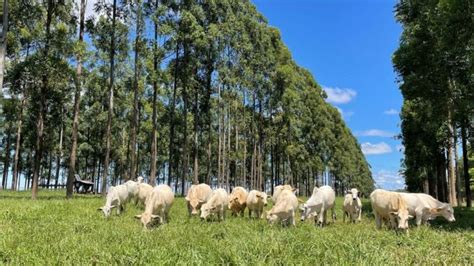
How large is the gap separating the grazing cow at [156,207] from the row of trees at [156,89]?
1168 centimetres

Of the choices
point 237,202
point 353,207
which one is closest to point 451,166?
point 353,207

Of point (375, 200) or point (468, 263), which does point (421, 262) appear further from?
point (375, 200)

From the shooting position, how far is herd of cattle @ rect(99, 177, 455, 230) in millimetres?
15141

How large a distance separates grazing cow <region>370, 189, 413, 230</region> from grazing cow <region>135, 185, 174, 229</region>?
7.29 meters

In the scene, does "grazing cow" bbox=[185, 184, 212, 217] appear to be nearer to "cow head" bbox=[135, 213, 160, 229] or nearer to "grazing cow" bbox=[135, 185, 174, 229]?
"grazing cow" bbox=[135, 185, 174, 229]

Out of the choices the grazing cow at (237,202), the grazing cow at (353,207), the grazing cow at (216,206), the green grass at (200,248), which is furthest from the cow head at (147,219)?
the grazing cow at (353,207)

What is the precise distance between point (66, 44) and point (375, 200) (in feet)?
63.7

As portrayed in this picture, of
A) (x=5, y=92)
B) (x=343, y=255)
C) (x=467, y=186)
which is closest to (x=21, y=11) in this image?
(x=5, y=92)

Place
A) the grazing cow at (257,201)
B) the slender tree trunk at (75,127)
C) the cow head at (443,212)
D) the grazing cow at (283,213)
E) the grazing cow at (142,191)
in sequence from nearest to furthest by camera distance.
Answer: the grazing cow at (283,213) → the cow head at (443,212) → the grazing cow at (257,201) → the grazing cow at (142,191) → the slender tree trunk at (75,127)

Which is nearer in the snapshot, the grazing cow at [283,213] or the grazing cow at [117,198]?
the grazing cow at [283,213]

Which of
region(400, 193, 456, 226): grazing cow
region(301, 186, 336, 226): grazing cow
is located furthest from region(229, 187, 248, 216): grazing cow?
region(400, 193, 456, 226): grazing cow

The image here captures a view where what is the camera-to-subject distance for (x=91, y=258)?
7.58 meters

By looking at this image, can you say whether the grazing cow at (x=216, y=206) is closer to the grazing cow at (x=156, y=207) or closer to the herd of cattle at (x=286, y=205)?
the herd of cattle at (x=286, y=205)

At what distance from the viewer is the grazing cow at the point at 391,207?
14.7m
